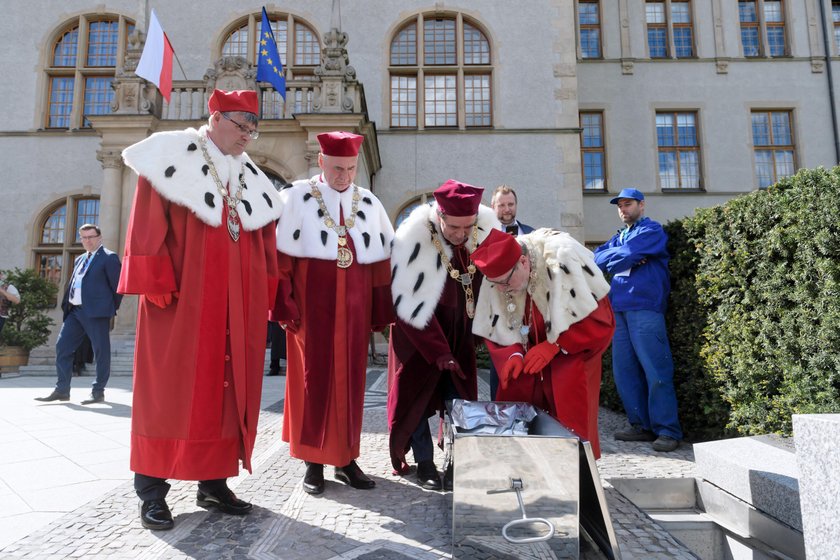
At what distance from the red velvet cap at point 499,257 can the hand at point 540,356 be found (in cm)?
45

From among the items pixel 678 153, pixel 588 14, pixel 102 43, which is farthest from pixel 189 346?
pixel 588 14

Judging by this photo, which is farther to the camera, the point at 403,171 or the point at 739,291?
the point at 403,171

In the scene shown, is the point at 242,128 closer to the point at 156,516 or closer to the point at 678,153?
the point at 156,516

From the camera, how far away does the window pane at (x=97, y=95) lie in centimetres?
1480

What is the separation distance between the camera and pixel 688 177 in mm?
16750

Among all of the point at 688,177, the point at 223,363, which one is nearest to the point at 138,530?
the point at 223,363

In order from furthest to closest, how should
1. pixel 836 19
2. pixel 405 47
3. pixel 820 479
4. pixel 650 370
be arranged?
pixel 836 19 < pixel 405 47 < pixel 650 370 < pixel 820 479

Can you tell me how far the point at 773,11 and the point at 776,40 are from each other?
954mm

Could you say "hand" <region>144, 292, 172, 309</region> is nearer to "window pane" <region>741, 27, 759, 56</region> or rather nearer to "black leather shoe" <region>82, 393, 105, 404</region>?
"black leather shoe" <region>82, 393, 105, 404</region>

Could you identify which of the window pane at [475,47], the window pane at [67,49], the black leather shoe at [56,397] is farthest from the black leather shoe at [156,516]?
the window pane at [67,49]

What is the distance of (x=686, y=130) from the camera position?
16.9 metres

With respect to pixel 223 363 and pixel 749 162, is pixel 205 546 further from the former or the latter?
pixel 749 162

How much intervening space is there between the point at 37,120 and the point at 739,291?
653 inches

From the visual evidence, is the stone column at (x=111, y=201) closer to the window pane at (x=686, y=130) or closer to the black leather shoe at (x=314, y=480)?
the black leather shoe at (x=314, y=480)
